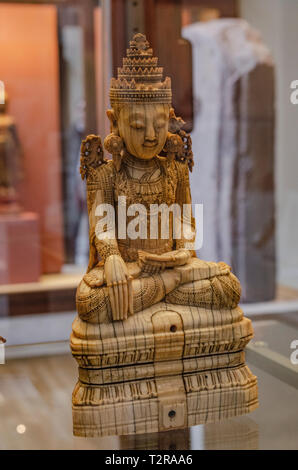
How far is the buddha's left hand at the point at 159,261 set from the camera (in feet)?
5.75

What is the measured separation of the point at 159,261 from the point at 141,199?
188 millimetres

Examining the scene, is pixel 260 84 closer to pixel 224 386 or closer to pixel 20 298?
pixel 20 298

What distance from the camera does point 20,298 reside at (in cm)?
291

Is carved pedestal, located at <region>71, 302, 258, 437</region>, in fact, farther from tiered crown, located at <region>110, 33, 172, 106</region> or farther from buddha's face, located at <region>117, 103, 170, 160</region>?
tiered crown, located at <region>110, 33, 172, 106</region>

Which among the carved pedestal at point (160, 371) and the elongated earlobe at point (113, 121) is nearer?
the carved pedestal at point (160, 371)

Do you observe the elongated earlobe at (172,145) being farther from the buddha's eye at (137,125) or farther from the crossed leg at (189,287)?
the crossed leg at (189,287)

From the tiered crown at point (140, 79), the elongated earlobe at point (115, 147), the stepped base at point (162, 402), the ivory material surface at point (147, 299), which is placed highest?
the tiered crown at point (140, 79)

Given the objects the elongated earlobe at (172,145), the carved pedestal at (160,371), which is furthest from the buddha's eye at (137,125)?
the carved pedestal at (160,371)

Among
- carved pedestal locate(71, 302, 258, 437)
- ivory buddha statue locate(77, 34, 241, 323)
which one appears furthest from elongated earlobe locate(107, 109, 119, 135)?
carved pedestal locate(71, 302, 258, 437)

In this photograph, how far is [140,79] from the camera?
69.1 inches

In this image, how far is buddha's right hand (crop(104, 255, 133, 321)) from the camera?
1.66 meters

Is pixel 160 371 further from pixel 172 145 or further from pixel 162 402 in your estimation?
pixel 172 145

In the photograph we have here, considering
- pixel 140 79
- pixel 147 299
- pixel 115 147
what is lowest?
pixel 147 299

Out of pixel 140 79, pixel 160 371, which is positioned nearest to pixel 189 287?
pixel 160 371
